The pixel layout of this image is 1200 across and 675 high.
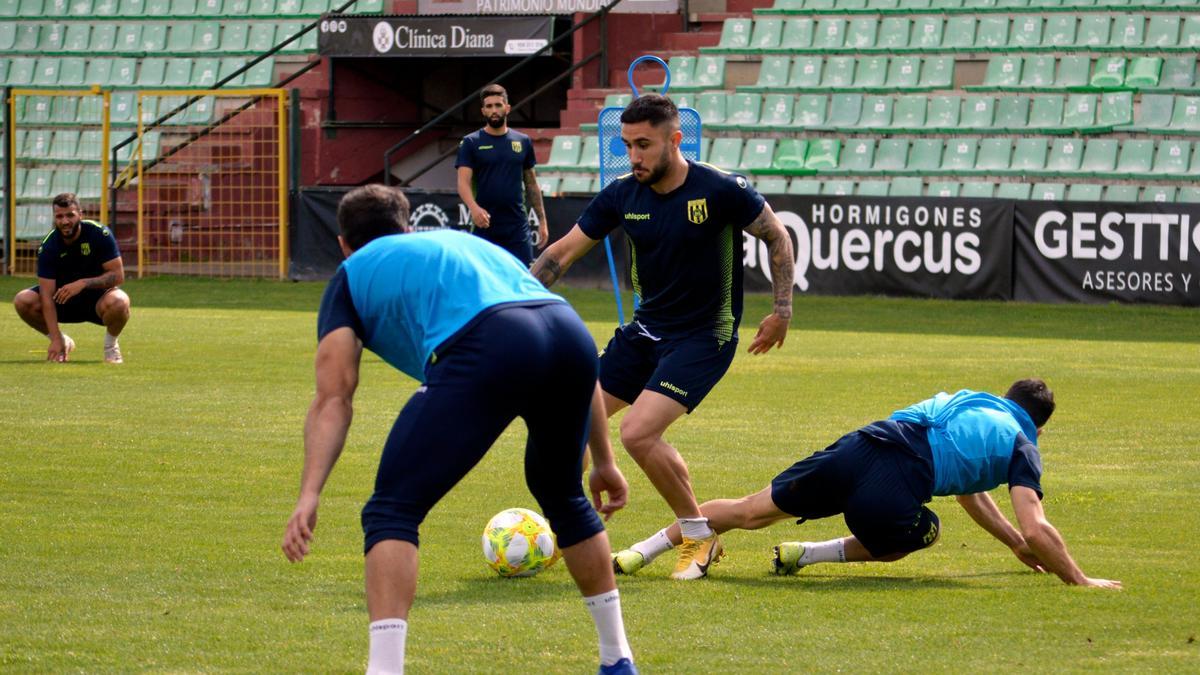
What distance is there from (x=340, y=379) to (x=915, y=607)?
2.58 m

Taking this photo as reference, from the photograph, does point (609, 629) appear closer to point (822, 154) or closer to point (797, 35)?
point (822, 154)

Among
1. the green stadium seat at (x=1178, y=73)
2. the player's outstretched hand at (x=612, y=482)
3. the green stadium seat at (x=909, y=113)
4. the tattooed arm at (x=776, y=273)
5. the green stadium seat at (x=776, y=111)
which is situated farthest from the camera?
the green stadium seat at (x=776, y=111)

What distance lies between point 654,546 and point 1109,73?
17.6 meters

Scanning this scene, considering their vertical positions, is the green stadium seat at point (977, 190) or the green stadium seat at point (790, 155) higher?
the green stadium seat at point (790, 155)

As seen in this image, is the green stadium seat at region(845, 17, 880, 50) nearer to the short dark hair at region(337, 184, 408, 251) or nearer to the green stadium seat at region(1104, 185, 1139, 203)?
the green stadium seat at region(1104, 185, 1139, 203)

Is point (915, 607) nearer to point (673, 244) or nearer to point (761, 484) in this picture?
point (673, 244)

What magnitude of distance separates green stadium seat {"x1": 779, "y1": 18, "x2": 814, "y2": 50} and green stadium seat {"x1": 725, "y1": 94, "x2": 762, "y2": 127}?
1.06m

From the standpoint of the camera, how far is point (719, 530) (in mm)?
7277

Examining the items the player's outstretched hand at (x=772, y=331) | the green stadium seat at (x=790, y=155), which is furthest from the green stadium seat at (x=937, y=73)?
the player's outstretched hand at (x=772, y=331)

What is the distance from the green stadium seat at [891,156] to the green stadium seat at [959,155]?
0.56 metres

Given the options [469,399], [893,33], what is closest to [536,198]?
[893,33]

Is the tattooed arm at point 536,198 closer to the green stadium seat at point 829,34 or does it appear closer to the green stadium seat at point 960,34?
the green stadium seat at point 960,34

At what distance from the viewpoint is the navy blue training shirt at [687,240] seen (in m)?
7.35

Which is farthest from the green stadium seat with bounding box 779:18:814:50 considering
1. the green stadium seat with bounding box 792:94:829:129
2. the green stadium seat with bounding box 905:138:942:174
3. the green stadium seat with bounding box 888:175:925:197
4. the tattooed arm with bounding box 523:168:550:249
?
the tattooed arm with bounding box 523:168:550:249
